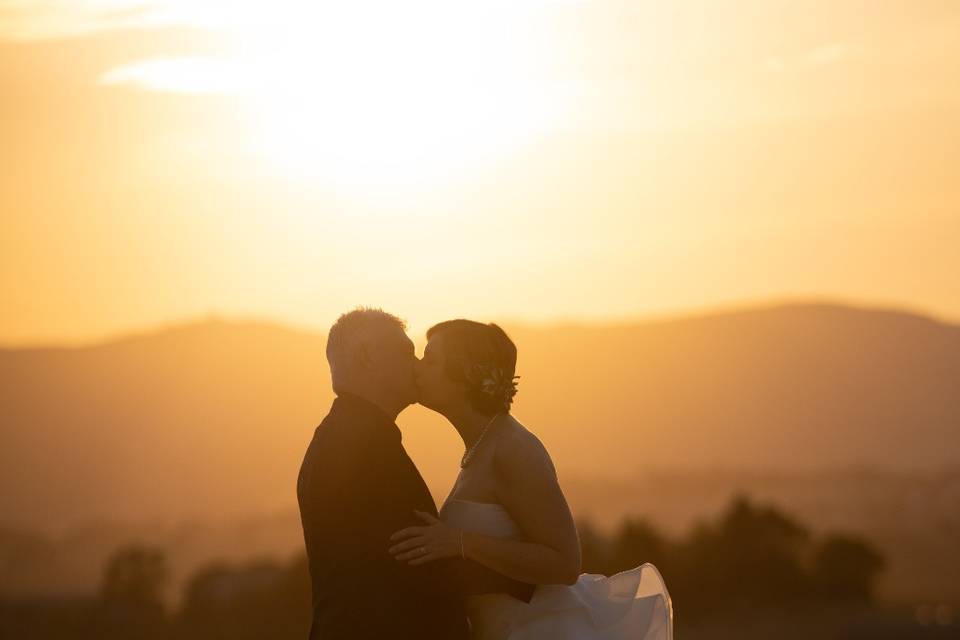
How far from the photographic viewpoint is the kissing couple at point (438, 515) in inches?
296

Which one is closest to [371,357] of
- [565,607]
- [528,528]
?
[528,528]

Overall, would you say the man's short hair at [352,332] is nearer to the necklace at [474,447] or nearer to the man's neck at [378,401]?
the man's neck at [378,401]

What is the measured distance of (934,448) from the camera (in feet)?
389

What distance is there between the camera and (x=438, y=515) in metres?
7.97

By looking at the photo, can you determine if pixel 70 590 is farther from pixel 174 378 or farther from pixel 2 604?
pixel 174 378

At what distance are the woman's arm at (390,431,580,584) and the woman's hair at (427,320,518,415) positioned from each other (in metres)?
0.21

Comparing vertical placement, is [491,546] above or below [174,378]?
above

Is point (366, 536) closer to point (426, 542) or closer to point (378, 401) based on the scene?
point (426, 542)

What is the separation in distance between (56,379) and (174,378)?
53.6 feet

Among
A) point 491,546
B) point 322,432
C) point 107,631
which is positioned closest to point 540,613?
point 491,546

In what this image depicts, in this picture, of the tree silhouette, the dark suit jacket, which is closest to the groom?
the dark suit jacket

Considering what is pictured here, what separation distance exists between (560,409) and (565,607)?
103 meters

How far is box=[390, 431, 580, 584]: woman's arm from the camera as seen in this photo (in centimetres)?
779

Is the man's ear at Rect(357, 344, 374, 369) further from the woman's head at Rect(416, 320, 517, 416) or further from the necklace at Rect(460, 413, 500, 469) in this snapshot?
the necklace at Rect(460, 413, 500, 469)
